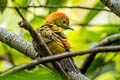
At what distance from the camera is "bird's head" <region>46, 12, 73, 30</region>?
3859mm

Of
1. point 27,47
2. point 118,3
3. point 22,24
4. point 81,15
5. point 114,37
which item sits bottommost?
point 81,15

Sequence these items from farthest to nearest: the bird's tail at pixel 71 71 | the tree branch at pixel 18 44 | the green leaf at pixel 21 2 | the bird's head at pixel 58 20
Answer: the green leaf at pixel 21 2, the bird's head at pixel 58 20, the tree branch at pixel 18 44, the bird's tail at pixel 71 71

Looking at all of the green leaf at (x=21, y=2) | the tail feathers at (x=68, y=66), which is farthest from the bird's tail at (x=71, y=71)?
the green leaf at (x=21, y=2)

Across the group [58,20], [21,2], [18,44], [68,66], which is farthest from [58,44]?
[21,2]

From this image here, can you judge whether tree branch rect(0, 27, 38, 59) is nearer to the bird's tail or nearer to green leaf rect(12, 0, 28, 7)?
the bird's tail

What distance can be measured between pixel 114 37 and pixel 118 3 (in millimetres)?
1206

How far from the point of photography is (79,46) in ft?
15.5

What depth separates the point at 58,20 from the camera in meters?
3.94

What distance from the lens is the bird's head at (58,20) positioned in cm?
386

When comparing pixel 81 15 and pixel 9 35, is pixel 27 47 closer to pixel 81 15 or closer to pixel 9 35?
pixel 9 35

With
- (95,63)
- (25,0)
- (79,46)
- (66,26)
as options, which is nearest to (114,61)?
(95,63)

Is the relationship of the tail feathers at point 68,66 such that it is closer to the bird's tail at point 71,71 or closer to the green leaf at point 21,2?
the bird's tail at point 71,71

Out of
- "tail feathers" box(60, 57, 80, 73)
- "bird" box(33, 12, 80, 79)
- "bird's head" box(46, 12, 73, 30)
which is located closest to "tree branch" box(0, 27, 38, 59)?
"bird" box(33, 12, 80, 79)

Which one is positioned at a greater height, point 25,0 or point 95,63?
point 25,0
